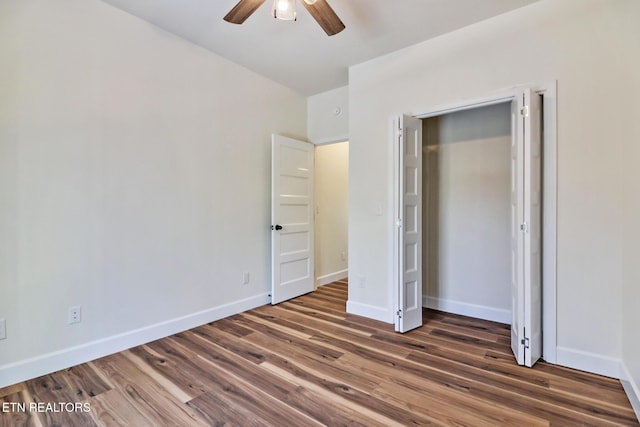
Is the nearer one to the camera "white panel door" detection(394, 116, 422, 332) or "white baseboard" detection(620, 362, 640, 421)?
"white baseboard" detection(620, 362, 640, 421)

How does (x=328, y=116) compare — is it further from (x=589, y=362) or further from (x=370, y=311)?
(x=589, y=362)

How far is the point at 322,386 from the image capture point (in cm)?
204

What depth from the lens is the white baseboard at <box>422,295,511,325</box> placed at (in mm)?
3113

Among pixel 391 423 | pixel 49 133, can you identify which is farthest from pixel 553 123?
pixel 49 133

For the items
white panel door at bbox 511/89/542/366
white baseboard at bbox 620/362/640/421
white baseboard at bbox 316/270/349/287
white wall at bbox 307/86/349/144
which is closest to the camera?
white baseboard at bbox 620/362/640/421

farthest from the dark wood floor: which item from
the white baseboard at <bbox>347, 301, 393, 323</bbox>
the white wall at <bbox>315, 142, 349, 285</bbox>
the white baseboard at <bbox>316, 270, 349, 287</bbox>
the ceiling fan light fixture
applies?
the ceiling fan light fixture

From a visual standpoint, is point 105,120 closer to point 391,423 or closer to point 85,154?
point 85,154

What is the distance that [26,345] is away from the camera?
213cm

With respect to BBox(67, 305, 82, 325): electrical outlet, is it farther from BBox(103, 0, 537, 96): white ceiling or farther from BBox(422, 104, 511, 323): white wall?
BBox(422, 104, 511, 323): white wall

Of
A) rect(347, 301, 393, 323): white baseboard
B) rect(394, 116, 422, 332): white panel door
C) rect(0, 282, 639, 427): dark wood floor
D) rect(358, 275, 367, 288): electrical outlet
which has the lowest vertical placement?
rect(0, 282, 639, 427): dark wood floor

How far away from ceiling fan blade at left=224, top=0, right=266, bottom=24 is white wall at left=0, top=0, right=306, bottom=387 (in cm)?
111

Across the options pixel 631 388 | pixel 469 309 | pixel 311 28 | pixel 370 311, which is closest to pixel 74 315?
pixel 370 311

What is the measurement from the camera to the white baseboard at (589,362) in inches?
83.0

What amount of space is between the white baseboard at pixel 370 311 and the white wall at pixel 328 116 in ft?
6.76
